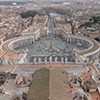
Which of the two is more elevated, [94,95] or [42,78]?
[42,78]

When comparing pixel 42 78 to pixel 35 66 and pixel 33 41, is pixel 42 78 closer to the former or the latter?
pixel 35 66

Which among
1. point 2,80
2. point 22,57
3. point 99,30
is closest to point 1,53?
point 22,57

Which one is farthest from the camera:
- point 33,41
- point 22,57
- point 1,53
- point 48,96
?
point 33,41

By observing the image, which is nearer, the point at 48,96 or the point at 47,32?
the point at 48,96

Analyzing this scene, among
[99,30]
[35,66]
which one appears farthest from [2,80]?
[99,30]

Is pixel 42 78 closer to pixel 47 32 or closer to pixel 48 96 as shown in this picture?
pixel 48 96

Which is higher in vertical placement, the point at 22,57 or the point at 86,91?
the point at 86,91

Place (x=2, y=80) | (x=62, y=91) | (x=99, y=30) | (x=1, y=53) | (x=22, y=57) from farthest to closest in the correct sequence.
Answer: (x=99, y=30), (x=1, y=53), (x=22, y=57), (x=2, y=80), (x=62, y=91)

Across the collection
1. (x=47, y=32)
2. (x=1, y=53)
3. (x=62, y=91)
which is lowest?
(x=47, y=32)

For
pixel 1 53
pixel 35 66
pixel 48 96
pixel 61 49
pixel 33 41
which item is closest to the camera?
pixel 48 96
